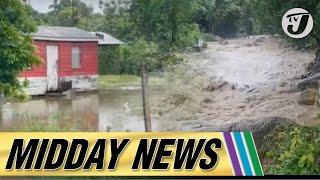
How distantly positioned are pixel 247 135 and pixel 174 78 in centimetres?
72

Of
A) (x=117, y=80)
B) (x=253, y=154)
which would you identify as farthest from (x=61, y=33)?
(x=253, y=154)

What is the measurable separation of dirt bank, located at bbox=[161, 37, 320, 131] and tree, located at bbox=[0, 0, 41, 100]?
126cm

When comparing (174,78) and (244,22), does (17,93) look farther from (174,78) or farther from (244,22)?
(244,22)

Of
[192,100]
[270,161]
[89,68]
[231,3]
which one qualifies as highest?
[231,3]

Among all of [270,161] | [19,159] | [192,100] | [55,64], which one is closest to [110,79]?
[55,64]

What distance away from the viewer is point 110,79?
3559mm

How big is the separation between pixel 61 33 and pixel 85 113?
0.65 meters

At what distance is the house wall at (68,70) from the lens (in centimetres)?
353

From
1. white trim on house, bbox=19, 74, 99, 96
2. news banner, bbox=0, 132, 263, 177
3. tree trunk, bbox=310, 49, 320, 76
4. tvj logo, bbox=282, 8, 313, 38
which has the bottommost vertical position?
news banner, bbox=0, 132, 263, 177

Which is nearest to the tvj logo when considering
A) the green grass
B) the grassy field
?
the grassy field

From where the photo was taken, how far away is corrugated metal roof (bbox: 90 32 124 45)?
3502mm

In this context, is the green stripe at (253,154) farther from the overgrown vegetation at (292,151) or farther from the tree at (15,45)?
the tree at (15,45)

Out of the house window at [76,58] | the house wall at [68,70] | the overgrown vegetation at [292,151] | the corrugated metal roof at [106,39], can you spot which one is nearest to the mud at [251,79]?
the overgrown vegetation at [292,151]

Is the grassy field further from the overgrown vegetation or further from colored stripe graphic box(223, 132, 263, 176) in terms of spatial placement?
the overgrown vegetation
